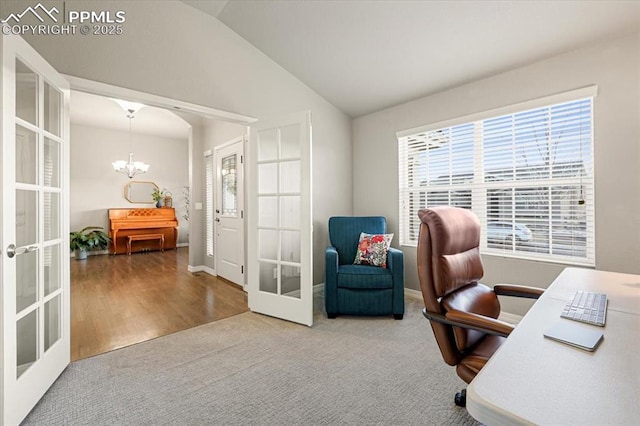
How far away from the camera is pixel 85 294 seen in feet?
11.8

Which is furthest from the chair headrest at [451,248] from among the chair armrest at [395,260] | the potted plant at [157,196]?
the potted plant at [157,196]

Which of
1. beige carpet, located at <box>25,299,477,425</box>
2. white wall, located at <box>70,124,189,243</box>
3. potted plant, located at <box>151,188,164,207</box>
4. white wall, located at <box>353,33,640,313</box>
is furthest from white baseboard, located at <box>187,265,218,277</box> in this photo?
white wall, located at <box>353,33,640,313</box>

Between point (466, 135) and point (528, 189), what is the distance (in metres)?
0.82

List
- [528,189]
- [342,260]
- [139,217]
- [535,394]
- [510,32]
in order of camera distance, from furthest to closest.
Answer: [139,217] < [342,260] < [528,189] < [510,32] < [535,394]

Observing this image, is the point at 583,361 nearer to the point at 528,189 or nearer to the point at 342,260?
the point at 528,189

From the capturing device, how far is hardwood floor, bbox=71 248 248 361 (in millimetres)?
2516

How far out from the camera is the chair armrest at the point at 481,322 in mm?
1119

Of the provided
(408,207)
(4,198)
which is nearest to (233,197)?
(408,207)

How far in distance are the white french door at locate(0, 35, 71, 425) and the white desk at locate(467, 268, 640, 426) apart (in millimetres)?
2084

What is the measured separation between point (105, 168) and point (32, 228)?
241 inches

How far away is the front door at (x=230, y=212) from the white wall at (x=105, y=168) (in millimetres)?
3685

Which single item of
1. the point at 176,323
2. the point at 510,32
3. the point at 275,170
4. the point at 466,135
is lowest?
the point at 176,323

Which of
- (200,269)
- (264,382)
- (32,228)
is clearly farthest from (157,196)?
(264,382)

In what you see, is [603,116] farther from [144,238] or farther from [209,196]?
[144,238]
